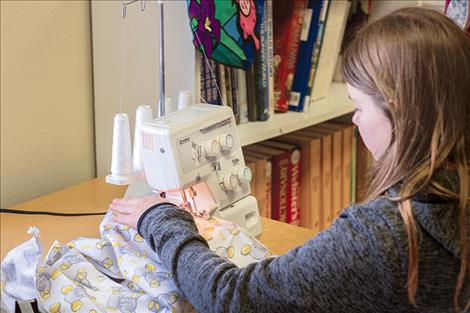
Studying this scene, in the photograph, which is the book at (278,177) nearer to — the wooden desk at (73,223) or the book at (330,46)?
the book at (330,46)

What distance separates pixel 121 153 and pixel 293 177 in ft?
2.20

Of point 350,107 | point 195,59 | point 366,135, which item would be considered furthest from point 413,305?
point 350,107

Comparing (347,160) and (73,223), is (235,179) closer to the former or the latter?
(73,223)

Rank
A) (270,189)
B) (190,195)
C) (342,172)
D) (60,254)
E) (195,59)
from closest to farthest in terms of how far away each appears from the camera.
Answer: (60,254)
(190,195)
(195,59)
(270,189)
(342,172)

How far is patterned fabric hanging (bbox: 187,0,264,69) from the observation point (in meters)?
1.46

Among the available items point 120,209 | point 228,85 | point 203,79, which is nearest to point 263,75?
point 228,85

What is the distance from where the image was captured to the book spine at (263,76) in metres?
1.73

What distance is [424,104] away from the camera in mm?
874

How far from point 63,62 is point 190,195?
58 centimetres

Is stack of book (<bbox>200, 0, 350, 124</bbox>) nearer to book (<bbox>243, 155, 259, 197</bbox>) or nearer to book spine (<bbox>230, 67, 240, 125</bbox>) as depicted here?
book spine (<bbox>230, 67, 240, 125</bbox>)

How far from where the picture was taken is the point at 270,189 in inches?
73.9

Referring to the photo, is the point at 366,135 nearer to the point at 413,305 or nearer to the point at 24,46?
the point at 413,305

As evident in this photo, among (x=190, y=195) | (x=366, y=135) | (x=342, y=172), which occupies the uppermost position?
(x=366, y=135)

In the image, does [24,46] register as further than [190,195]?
Yes
